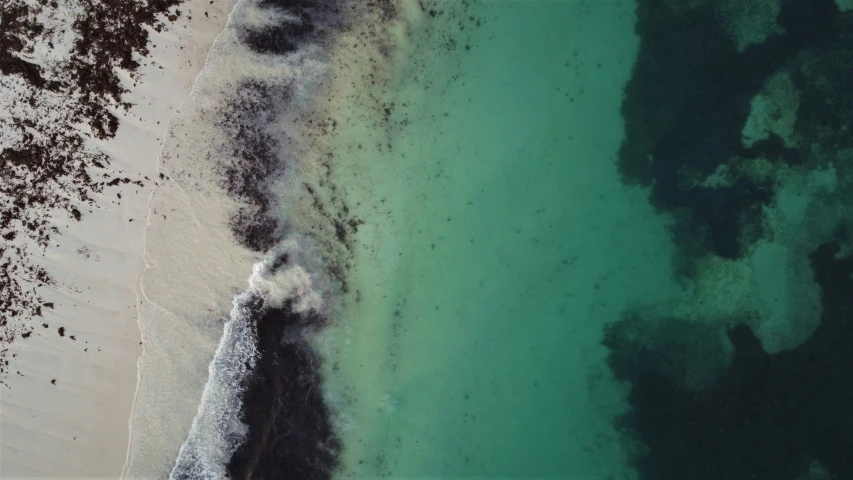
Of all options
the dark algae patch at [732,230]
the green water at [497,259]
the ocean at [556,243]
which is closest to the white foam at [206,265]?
the ocean at [556,243]

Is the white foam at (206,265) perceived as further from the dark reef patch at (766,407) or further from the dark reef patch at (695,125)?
the dark reef patch at (766,407)

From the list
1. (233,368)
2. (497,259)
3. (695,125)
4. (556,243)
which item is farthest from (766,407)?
(233,368)

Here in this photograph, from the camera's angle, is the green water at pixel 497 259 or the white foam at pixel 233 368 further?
the green water at pixel 497 259

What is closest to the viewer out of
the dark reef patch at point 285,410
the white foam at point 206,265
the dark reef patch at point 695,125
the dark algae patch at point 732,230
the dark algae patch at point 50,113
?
the white foam at point 206,265

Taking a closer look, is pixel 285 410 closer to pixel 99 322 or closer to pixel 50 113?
pixel 99 322

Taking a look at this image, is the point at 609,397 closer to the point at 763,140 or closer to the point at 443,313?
the point at 443,313

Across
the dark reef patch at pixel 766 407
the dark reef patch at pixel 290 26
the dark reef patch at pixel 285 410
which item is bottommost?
the dark reef patch at pixel 285 410
